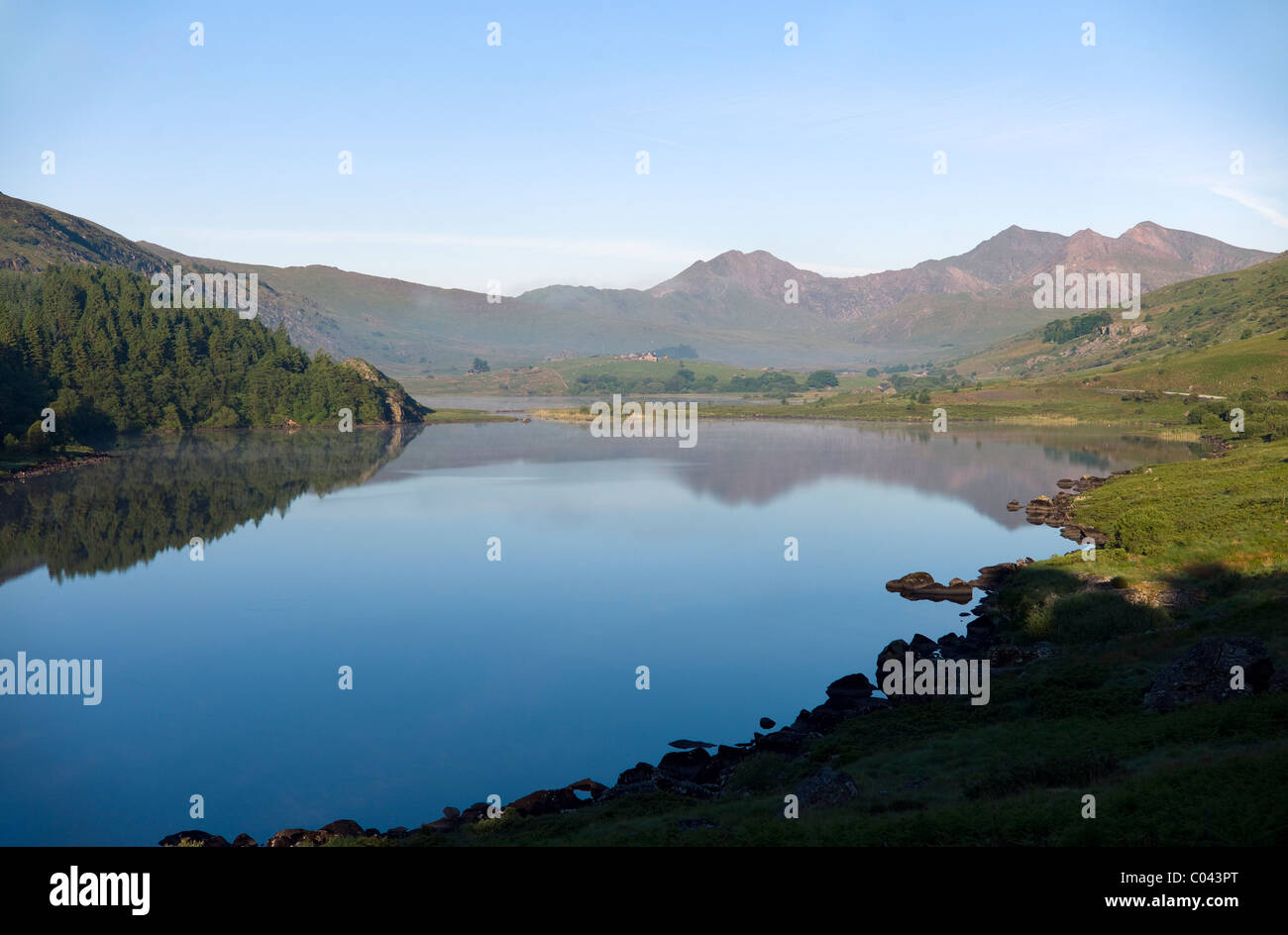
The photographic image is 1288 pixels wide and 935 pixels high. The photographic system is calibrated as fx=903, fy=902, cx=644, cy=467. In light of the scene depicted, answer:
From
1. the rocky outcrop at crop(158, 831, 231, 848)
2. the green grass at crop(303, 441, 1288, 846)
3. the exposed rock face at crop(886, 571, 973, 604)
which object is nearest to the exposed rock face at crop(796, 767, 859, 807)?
the green grass at crop(303, 441, 1288, 846)

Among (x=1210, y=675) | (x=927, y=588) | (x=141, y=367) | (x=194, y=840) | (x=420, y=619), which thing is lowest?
(x=194, y=840)

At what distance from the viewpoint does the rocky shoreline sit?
78.3 feet

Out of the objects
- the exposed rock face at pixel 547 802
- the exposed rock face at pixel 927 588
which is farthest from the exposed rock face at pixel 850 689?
the exposed rock face at pixel 927 588

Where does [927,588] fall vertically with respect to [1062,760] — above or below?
below

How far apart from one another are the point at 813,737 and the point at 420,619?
26073 mm

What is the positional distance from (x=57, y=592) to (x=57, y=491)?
4008cm

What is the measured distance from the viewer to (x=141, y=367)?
16238cm

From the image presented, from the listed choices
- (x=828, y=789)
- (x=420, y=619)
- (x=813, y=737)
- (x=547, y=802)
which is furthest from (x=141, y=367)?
(x=828, y=789)

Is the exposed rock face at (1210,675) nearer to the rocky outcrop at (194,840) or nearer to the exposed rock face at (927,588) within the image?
the exposed rock face at (927,588)

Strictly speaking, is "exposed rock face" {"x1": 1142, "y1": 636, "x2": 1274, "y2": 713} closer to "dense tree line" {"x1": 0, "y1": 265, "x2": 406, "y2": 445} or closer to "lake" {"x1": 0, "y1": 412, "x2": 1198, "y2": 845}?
"lake" {"x1": 0, "y1": 412, "x2": 1198, "y2": 845}

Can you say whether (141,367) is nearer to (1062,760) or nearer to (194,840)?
(194,840)

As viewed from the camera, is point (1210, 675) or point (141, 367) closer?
point (1210, 675)

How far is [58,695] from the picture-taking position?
38156mm
